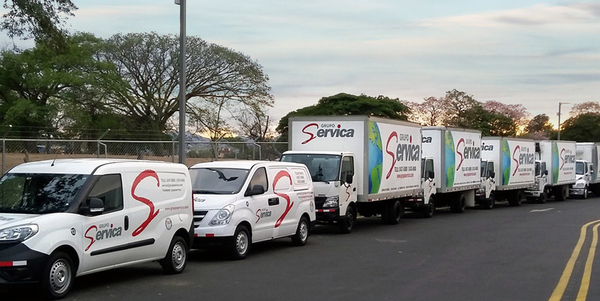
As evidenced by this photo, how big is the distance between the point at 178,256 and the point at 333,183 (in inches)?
281

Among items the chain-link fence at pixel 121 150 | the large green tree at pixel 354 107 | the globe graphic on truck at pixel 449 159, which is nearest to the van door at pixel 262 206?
the chain-link fence at pixel 121 150

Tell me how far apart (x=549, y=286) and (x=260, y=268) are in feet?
15.3

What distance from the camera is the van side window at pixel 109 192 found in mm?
10141

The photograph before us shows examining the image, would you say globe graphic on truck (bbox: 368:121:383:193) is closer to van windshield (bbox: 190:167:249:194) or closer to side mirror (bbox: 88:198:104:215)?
van windshield (bbox: 190:167:249:194)

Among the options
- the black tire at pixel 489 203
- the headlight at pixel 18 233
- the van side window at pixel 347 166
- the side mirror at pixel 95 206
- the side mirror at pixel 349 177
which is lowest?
the black tire at pixel 489 203

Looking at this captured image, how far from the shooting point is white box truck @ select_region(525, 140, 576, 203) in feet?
123

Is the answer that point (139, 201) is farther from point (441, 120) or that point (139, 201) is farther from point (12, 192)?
point (441, 120)

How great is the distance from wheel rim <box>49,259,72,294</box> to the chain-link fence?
30.4ft

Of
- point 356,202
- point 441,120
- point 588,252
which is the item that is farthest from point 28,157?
point 441,120

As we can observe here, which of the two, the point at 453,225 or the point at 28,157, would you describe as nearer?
the point at 28,157

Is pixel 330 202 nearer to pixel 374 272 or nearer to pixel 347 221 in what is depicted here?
pixel 347 221

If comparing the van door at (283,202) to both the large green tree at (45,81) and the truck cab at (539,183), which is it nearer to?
the truck cab at (539,183)

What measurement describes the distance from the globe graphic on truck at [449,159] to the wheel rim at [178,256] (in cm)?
1602

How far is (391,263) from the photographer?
1334 centimetres
